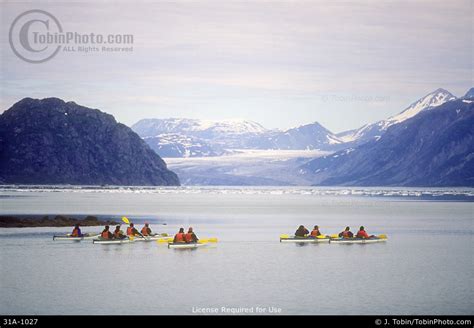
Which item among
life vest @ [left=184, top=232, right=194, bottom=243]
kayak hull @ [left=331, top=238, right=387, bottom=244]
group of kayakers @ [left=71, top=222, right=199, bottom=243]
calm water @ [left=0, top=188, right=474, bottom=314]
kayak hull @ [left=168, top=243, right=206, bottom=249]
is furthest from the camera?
kayak hull @ [left=331, top=238, right=387, bottom=244]

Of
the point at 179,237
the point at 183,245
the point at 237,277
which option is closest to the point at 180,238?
the point at 179,237

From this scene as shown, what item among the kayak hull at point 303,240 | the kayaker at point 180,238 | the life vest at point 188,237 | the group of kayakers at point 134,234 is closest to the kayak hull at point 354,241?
the kayak hull at point 303,240

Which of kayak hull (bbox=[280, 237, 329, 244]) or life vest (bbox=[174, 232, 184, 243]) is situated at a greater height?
life vest (bbox=[174, 232, 184, 243])

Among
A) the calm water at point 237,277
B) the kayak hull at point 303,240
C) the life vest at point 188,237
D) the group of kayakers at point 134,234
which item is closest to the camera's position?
the calm water at point 237,277

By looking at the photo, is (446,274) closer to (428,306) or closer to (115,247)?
(428,306)

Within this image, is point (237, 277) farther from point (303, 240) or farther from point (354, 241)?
point (354, 241)

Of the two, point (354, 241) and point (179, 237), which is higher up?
point (179, 237)

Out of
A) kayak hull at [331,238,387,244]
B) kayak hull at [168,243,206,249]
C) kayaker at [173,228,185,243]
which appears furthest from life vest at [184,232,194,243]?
kayak hull at [331,238,387,244]

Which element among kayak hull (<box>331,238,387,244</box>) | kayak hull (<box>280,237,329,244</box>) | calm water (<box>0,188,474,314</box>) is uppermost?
kayak hull (<box>280,237,329,244</box>)

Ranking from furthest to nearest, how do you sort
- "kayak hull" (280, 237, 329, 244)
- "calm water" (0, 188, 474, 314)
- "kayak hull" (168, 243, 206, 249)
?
"kayak hull" (280, 237, 329, 244) → "kayak hull" (168, 243, 206, 249) → "calm water" (0, 188, 474, 314)

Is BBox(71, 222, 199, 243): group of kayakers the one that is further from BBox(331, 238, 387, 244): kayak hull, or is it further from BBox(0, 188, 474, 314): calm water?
BBox(331, 238, 387, 244): kayak hull

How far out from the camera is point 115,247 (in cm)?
7112

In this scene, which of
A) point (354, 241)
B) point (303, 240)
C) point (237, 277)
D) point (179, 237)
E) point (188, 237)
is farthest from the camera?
point (303, 240)

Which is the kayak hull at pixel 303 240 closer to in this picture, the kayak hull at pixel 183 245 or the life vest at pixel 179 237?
the kayak hull at pixel 183 245
